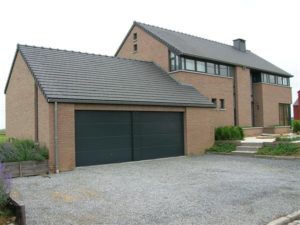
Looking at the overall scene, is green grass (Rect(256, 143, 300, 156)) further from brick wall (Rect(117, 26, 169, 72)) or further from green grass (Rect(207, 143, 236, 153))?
brick wall (Rect(117, 26, 169, 72))

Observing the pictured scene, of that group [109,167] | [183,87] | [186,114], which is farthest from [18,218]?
[183,87]

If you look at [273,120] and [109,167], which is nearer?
[109,167]

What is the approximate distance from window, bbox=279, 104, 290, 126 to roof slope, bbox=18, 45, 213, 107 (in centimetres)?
1406

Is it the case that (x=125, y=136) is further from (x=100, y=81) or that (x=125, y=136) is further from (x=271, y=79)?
(x=271, y=79)

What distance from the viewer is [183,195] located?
29.5 feet

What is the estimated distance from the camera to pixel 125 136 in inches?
637

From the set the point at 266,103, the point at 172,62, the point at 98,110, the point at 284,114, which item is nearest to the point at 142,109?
the point at 98,110

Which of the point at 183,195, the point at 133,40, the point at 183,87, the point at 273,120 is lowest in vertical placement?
the point at 183,195

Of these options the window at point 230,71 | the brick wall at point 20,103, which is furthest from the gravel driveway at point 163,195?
the window at point 230,71

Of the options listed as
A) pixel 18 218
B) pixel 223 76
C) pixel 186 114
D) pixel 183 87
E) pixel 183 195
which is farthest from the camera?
pixel 223 76

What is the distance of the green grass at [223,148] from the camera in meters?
19.3

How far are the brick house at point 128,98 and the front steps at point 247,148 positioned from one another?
5.99 ft

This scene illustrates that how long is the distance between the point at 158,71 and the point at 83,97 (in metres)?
8.64

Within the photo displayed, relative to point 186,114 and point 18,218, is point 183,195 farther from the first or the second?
point 186,114
